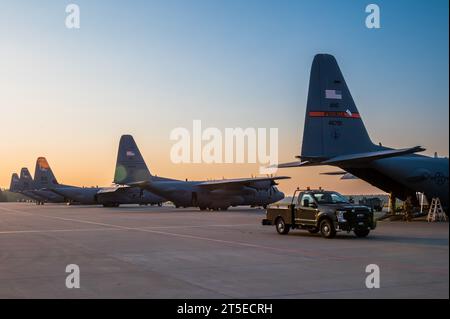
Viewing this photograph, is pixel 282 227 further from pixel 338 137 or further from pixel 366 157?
pixel 338 137

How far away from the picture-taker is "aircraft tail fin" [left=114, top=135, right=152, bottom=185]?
5853 cm

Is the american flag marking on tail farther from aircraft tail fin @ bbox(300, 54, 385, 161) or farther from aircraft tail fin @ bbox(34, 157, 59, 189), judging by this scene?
aircraft tail fin @ bbox(34, 157, 59, 189)

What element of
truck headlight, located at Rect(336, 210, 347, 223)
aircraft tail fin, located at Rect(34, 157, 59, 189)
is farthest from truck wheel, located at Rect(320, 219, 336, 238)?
aircraft tail fin, located at Rect(34, 157, 59, 189)

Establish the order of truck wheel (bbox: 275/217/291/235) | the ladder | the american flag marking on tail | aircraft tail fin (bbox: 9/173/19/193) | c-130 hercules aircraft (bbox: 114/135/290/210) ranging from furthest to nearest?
aircraft tail fin (bbox: 9/173/19/193)
c-130 hercules aircraft (bbox: 114/135/290/210)
the ladder
the american flag marking on tail
truck wheel (bbox: 275/217/291/235)

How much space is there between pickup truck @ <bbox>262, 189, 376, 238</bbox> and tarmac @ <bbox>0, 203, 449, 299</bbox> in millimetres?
544

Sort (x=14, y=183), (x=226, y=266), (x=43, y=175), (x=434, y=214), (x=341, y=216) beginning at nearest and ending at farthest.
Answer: (x=226, y=266), (x=341, y=216), (x=434, y=214), (x=43, y=175), (x=14, y=183)

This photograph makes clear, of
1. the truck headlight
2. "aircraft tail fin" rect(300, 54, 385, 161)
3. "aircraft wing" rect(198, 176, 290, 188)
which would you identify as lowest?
the truck headlight

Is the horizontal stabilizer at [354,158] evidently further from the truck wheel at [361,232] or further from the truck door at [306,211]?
the truck door at [306,211]

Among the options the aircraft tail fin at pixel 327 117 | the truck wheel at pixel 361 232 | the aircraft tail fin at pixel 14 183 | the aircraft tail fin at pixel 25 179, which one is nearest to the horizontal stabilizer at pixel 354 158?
the aircraft tail fin at pixel 327 117

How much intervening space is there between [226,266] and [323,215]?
8385 mm

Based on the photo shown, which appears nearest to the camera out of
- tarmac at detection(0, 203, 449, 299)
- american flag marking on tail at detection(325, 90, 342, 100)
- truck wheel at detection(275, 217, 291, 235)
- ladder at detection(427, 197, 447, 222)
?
tarmac at detection(0, 203, 449, 299)

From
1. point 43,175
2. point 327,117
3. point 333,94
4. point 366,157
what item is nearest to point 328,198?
point 366,157

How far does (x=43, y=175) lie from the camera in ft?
272
